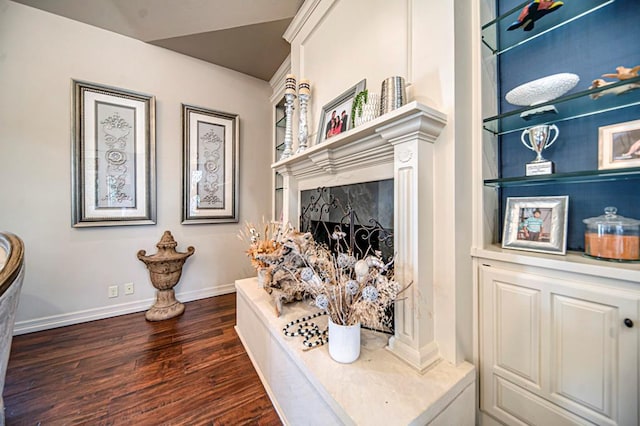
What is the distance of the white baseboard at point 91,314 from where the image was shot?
207 cm

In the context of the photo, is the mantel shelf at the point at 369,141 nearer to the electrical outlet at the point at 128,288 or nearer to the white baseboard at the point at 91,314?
the white baseboard at the point at 91,314

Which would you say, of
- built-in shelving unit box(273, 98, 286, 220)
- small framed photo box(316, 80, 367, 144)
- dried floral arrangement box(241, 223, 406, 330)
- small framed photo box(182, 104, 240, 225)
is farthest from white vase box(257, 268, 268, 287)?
small framed photo box(182, 104, 240, 225)

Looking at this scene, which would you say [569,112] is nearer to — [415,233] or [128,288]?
[415,233]

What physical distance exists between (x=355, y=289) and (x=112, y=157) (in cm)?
284

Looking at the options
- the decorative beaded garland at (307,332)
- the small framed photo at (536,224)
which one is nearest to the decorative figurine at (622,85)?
the small framed photo at (536,224)

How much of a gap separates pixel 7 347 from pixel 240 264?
216 cm

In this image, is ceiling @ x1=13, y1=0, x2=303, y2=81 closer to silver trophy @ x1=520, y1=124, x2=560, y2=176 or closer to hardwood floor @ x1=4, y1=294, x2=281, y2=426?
silver trophy @ x1=520, y1=124, x2=560, y2=176

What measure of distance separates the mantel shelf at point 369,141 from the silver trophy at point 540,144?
39cm

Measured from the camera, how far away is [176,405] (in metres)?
1.32

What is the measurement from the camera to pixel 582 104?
887mm

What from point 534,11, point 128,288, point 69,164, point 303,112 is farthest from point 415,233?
point 69,164

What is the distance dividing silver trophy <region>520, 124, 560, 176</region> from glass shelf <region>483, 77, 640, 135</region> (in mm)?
51

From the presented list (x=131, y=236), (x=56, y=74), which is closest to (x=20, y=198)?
(x=131, y=236)

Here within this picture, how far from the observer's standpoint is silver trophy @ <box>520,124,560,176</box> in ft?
3.14
